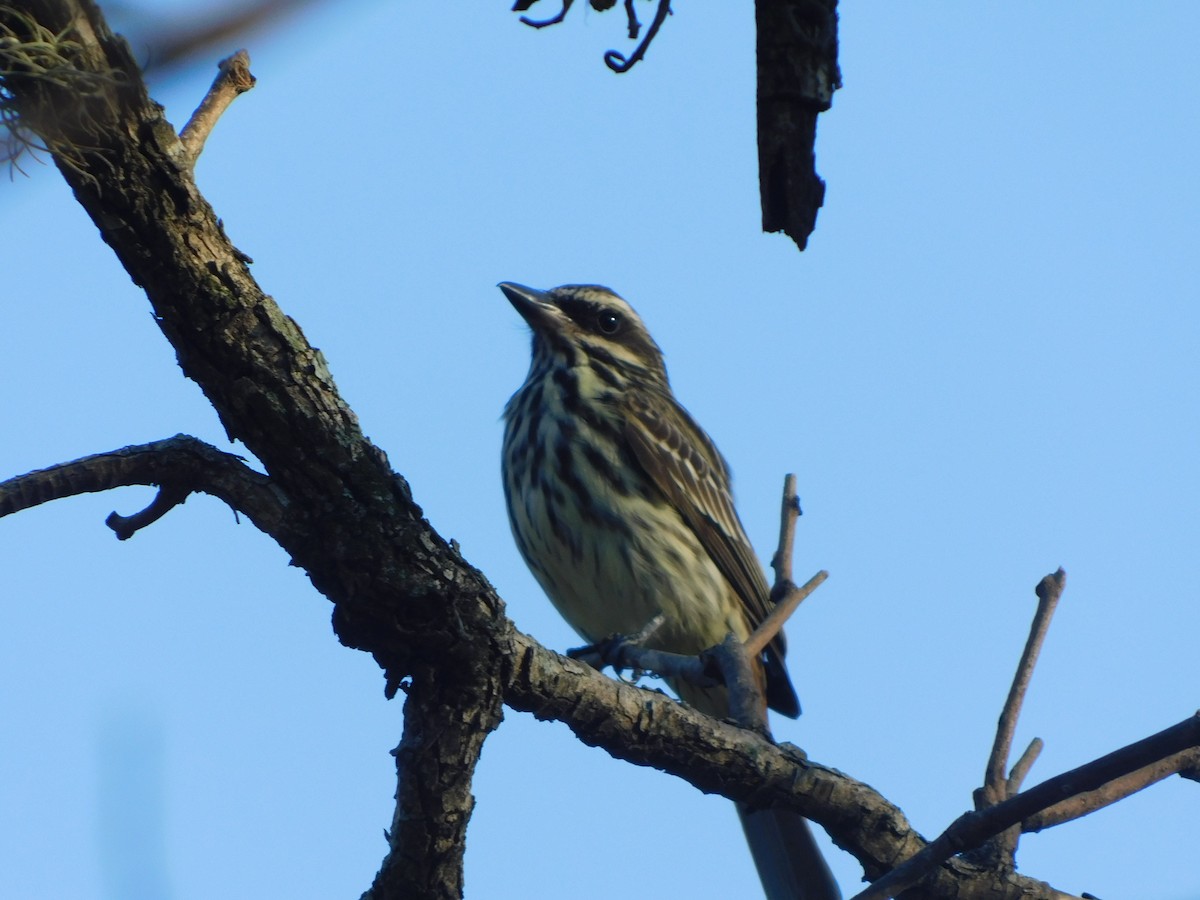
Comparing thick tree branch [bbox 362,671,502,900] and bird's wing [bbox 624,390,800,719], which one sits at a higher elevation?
bird's wing [bbox 624,390,800,719]

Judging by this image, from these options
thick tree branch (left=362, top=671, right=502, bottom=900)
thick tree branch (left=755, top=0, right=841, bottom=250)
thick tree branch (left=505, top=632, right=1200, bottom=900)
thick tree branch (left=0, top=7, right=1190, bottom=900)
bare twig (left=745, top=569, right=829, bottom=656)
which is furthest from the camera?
bare twig (left=745, top=569, right=829, bottom=656)

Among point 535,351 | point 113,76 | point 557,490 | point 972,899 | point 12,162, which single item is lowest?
point 972,899

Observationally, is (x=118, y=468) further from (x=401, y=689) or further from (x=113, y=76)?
(x=113, y=76)

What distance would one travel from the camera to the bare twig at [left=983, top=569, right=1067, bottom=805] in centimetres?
484

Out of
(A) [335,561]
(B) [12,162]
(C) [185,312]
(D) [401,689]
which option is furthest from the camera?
(D) [401,689]

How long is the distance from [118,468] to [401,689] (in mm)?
936

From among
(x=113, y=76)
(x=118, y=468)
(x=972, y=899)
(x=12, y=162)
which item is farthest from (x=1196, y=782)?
(x=12, y=162)

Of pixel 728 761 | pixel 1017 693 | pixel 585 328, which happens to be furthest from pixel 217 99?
pixel 585 328

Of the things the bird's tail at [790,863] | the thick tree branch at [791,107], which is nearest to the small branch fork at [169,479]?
the thick tree branch at [791,107]

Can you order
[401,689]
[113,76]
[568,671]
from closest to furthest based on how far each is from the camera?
[113,76]
[401,689]
[568,671]

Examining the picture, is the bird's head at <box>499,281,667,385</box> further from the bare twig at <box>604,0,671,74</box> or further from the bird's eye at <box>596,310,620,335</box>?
the bare twig at <box>604,0,671,74</box>

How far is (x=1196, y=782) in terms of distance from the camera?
4.76 m

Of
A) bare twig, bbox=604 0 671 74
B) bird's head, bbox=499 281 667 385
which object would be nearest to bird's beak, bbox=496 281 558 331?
bird's head, bbox=499 281 667 385

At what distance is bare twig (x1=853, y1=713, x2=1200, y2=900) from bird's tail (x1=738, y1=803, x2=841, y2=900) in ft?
9.86
